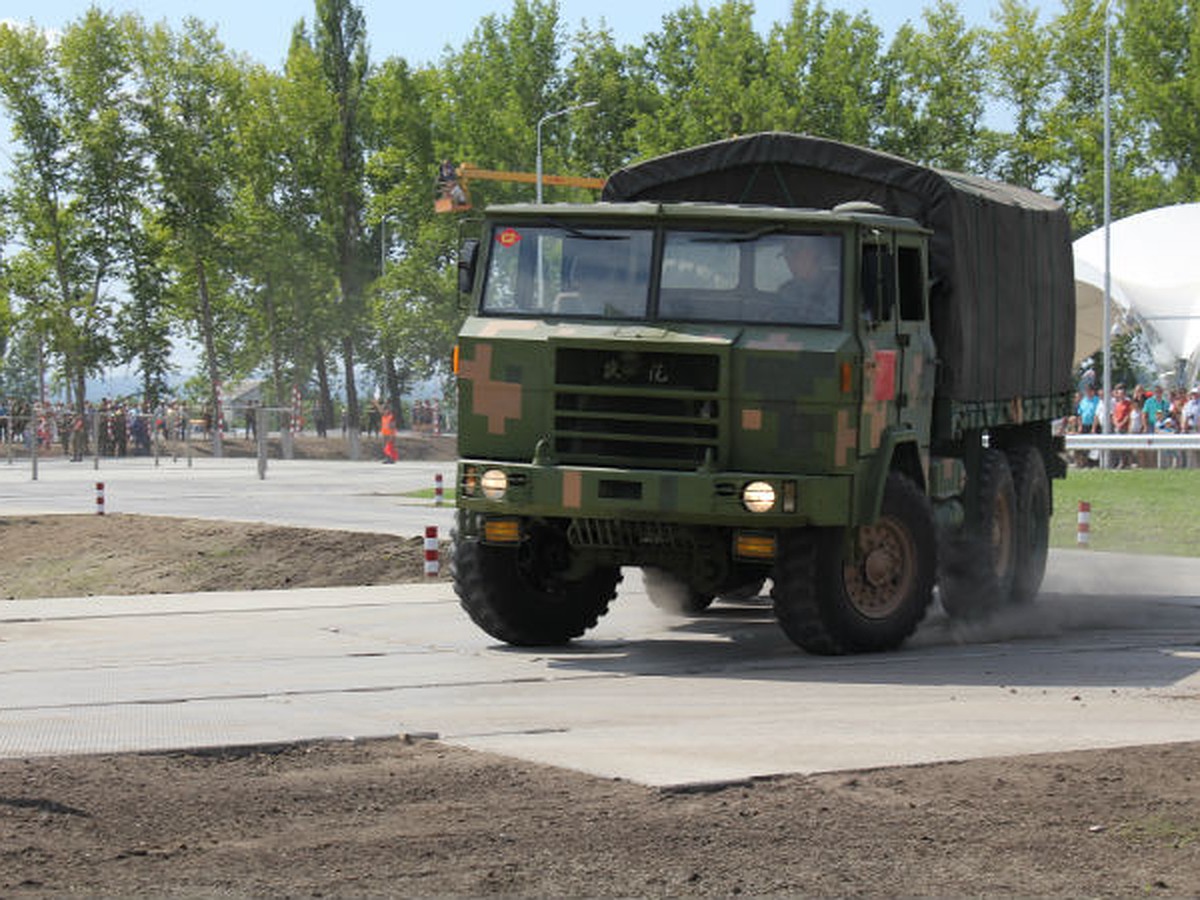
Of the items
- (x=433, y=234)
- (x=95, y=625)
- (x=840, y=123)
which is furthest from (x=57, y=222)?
(x=95, y=625)

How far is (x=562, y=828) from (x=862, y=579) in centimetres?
667

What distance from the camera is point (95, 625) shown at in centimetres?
1695

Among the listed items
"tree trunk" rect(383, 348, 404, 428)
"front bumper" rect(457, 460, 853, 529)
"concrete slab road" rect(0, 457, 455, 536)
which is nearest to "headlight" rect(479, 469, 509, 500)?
"front bumper" rect(457, 460, 853, 529)

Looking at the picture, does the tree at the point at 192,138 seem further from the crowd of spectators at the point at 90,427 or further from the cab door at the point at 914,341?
the cab door at the point at 914,341

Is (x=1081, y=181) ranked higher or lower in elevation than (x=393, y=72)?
lower

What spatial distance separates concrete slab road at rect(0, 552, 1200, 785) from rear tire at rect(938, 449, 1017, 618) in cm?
24

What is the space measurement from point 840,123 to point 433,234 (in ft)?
50.6

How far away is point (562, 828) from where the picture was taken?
8.19 meters

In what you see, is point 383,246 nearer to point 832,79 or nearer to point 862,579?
point 832,79

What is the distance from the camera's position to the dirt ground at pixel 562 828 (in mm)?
7324

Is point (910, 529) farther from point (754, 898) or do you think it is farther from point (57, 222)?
point (57, 222)

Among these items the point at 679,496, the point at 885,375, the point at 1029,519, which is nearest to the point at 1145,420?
the point at 1029,519

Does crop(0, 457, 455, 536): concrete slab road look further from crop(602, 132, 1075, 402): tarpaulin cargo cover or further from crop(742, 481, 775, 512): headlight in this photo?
crop(742, 481, 775, 512): headlight

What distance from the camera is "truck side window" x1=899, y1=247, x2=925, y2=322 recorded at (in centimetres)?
1492
